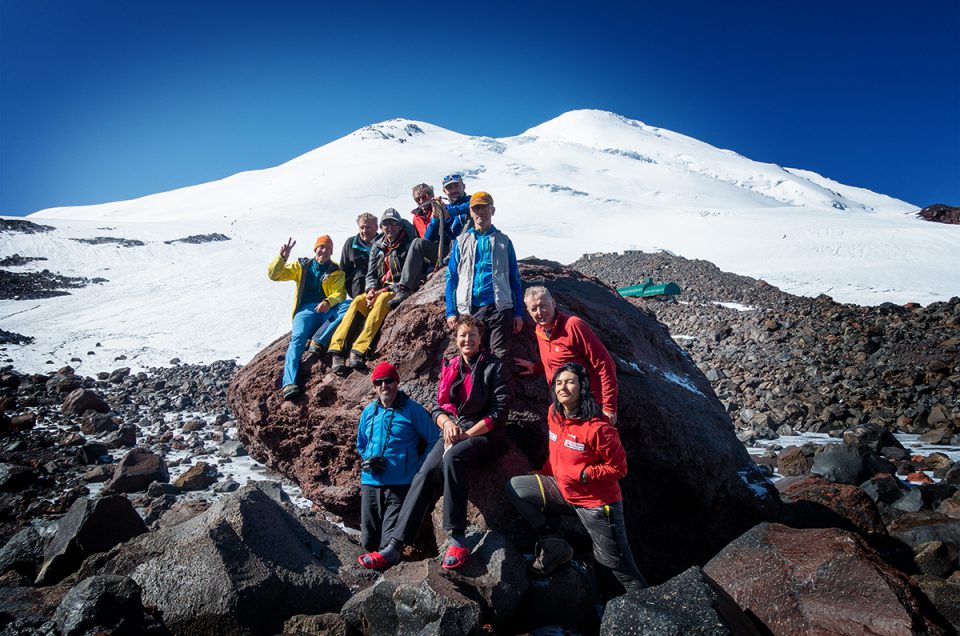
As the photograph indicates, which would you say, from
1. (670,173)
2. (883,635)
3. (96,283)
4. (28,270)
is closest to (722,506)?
(883,635)

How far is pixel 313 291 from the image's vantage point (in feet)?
23.3

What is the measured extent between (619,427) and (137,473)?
7133mm

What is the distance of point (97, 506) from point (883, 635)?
21.0 feet

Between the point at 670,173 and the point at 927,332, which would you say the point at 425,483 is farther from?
the point at 670,173

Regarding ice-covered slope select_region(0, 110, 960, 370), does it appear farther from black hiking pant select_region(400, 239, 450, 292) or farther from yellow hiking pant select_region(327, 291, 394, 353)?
black hiking pant select_region(400, 239, 450, 292)

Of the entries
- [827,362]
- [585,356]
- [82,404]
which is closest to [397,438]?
[585,356]

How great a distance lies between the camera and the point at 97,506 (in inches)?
198

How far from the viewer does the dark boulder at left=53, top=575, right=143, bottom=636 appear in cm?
334

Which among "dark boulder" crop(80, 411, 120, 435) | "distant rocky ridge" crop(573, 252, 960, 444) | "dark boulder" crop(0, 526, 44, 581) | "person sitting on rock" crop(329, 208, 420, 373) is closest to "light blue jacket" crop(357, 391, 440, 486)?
"person sitting on rock" crop(329, 208, 420, 373)

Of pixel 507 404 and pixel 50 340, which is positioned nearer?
pixel 507 404

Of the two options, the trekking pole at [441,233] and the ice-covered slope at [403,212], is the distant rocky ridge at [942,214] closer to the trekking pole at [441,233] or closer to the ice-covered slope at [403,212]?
the ice-covered slope at [403,212]

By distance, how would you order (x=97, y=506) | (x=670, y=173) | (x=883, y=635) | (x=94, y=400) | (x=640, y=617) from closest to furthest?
(x=640, y=617), (x=883, y=635), (x=97, y=506), (x=94, y=400), (x=670, y=173)

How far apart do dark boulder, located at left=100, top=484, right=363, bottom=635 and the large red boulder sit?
50.0 inches

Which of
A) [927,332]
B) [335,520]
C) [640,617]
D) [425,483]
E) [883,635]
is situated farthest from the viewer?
[927,332]
